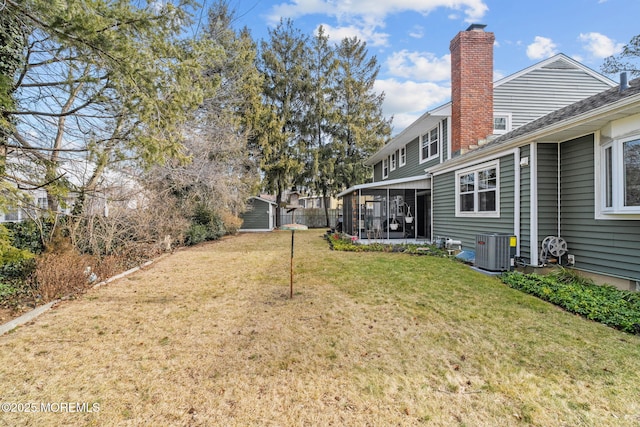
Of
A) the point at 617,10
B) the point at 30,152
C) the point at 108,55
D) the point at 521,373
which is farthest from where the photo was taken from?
the point at 617,10

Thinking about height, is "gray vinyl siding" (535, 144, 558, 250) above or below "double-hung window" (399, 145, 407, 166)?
below

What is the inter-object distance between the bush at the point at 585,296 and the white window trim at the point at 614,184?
4.20 ft

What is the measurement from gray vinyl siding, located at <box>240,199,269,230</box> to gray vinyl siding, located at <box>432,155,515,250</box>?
1437 cm

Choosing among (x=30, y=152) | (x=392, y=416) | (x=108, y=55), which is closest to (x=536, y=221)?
(x=392, y=416)

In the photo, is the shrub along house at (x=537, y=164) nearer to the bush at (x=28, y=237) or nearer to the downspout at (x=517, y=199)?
the downspout at (x=517, y=199)

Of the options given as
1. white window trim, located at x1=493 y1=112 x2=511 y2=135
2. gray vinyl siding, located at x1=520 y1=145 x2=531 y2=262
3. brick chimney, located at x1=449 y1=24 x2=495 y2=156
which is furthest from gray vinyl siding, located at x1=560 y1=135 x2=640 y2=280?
white window trim, located at x1=493 y1=112 x2=511 y2=135

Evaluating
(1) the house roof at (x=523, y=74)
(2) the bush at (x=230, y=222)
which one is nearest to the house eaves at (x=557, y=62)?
(1) the house roof at (x=523, y=74)

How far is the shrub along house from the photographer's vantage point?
5273 millimetres

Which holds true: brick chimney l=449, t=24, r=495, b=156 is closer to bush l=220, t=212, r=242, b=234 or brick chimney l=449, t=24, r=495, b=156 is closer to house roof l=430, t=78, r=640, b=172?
house roof l=430, t=78, r=640, b=172

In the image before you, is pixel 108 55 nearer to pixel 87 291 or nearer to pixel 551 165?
pixel 87 291

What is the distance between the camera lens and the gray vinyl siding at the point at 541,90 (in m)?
11.7

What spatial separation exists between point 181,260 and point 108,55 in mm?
7199

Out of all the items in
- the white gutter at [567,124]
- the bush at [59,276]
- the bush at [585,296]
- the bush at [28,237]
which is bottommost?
the bush at [585,296]

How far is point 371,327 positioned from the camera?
405 centimetres
